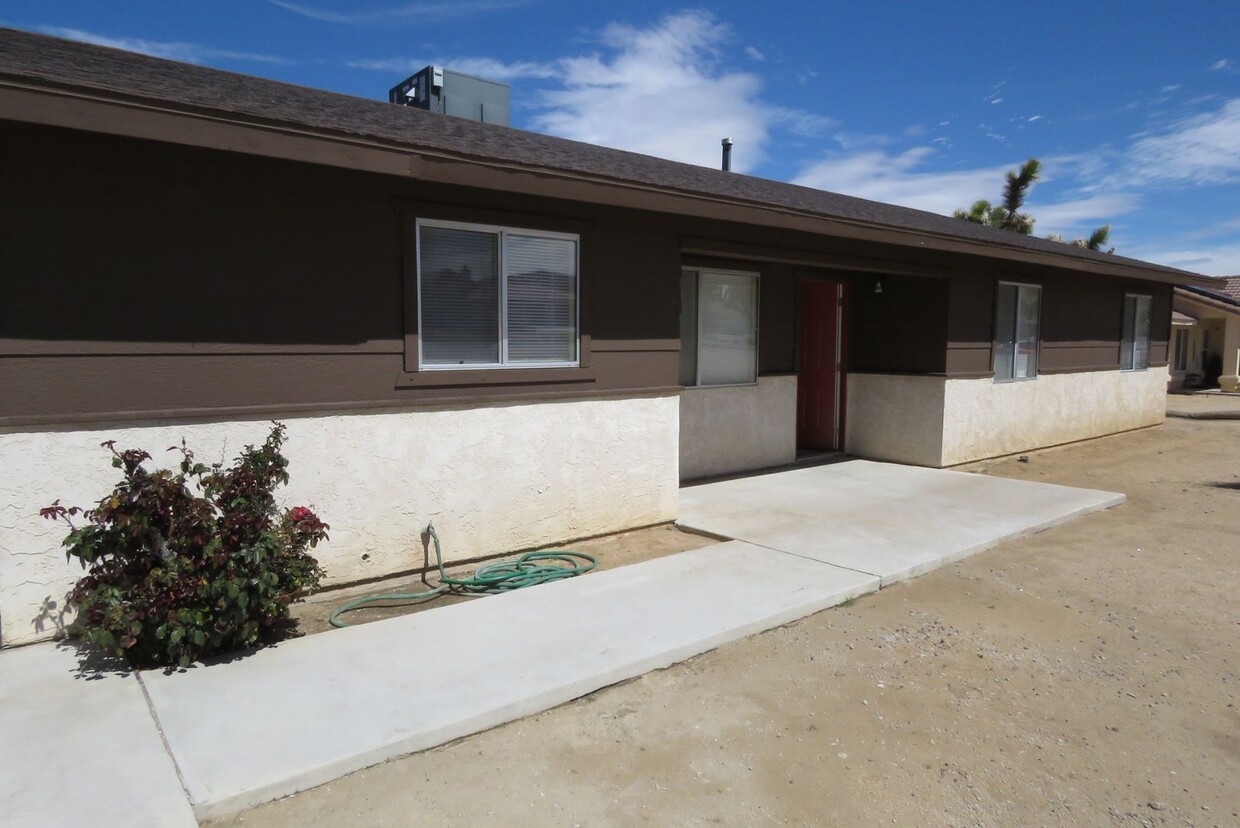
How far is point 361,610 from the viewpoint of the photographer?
5.06 m

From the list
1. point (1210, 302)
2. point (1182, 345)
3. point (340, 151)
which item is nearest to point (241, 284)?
point (340, 151)

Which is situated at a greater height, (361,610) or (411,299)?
(411,299)

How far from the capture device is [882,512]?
7680 mm

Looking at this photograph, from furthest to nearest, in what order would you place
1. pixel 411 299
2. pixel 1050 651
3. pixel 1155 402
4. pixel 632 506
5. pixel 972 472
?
pixel 1155 402 → pixel 972 472 → pixel 632 506 → pixel 411 299 → pixel 1050 651

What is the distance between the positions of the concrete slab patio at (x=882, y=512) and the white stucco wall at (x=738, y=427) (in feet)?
1.22

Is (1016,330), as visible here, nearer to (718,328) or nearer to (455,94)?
(718,328)

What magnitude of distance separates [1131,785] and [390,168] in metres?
5.12

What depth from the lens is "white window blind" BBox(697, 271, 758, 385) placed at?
29.9ft

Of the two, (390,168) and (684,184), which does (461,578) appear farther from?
(684,184)

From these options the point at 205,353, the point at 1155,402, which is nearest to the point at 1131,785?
the point at 205,353

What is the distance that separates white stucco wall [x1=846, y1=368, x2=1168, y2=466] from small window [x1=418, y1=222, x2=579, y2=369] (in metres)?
6.19

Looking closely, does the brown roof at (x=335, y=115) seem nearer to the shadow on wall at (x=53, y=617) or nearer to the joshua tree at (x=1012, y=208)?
the shadow on wall at (x=53, y=617)

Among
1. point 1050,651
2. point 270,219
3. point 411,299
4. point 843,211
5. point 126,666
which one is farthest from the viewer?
point 843,211

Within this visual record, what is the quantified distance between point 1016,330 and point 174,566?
11.5 metres
